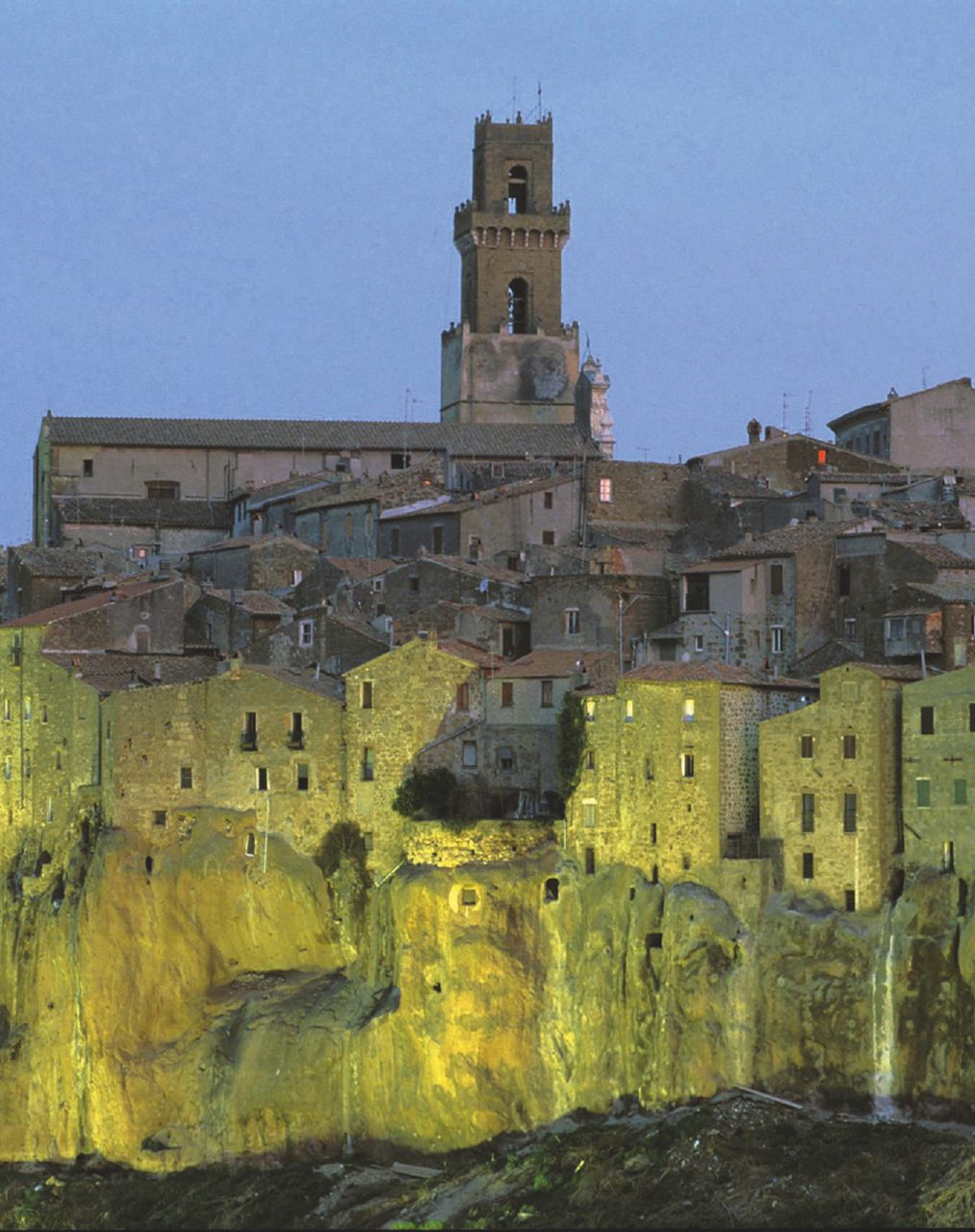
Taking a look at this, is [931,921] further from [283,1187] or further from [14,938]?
[14,938]

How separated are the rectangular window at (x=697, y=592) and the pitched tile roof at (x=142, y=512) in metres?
24.0

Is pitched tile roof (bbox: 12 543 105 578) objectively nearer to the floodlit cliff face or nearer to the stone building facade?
the floodlit cliff face

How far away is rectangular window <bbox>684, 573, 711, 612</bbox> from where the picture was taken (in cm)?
9212

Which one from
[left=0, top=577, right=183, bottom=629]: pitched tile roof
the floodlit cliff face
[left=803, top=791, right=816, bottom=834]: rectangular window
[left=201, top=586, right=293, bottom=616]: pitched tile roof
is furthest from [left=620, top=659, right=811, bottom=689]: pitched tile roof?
[left=0, top=577, right=183, bottom=629]: pitched tile roof

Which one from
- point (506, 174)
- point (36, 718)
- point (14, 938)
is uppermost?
point (506, 174)

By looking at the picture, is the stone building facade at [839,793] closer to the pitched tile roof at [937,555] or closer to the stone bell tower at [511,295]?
the pitched tile roof at [937,555]


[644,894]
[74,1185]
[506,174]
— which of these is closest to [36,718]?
[74,1185]

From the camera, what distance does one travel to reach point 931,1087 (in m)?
79.4

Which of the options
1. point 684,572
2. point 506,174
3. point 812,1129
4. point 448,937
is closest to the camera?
point 812,1129

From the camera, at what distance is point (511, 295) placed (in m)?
122

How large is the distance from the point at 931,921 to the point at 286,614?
79.3 ft

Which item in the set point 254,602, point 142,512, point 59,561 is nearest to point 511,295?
point 142,512

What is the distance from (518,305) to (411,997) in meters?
41.5

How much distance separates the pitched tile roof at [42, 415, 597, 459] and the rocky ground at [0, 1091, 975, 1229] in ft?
109
